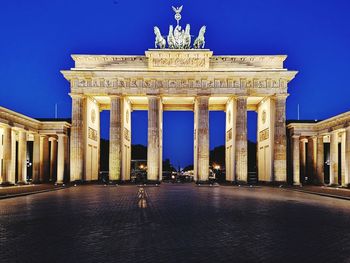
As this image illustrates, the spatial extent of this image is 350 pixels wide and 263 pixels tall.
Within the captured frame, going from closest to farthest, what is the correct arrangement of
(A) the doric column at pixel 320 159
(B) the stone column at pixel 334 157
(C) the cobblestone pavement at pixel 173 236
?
(C) the cobblestone pavement at pixel 173 236, (B) the stone column at pixel 334 157, (A) the doric column at pixel 320 159

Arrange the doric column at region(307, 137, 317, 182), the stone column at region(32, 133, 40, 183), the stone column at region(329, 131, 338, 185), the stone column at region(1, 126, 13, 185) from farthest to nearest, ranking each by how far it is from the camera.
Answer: the doric column at region(307, 137, 317, 182), the stone column at region(32, 133, 40, 183), the stone column at region(329, 131, 338, 185), the stone column at region(1, 126, 13, 185)

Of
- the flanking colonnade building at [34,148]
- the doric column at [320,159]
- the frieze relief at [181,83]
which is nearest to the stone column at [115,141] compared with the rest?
the frieze relief at [181,83]

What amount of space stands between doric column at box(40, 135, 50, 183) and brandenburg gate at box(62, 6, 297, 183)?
7415 mm

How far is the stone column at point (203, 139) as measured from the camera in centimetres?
5122

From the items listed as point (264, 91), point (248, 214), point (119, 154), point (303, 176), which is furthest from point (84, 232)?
point (303, 176)

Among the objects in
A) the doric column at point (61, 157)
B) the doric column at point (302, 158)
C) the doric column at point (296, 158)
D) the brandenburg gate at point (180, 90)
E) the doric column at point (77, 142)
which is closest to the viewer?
the doric column at point (77, 142)

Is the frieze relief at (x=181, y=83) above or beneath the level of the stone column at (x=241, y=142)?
above

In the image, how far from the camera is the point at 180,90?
51.5m

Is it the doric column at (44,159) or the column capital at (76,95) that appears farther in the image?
the doric column at (44,159)

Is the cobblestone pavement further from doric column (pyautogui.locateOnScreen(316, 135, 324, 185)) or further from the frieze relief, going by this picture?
doric column (pyautogui.locateOnScreen(316, 135, 324, 185))

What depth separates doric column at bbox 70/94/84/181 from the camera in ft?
166

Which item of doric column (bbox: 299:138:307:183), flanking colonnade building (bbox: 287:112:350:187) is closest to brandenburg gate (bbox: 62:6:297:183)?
flanking colonnade building (bbox: 287:112:350:187)

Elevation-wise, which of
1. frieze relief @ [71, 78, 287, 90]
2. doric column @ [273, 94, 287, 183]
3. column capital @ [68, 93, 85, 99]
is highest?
frieze relief @ [71, 78, 287, 90]

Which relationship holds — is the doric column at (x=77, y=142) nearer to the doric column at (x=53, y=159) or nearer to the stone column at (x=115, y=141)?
the stone column at (x=115, y=141)
